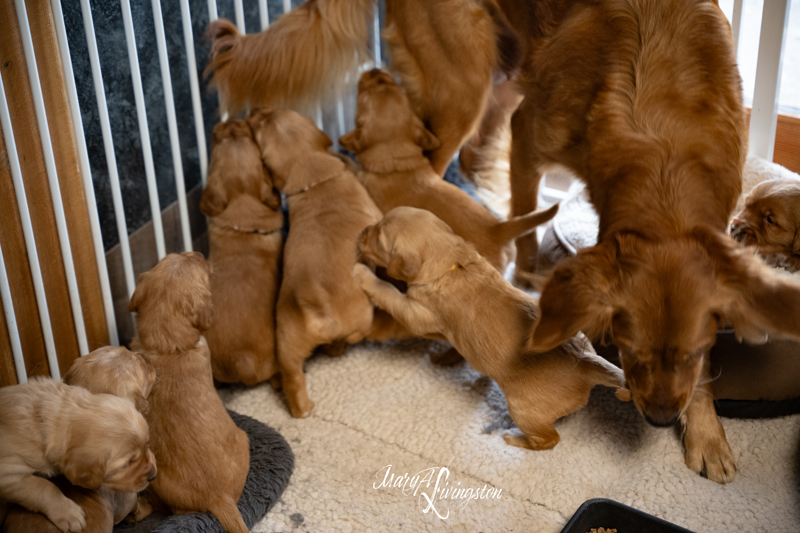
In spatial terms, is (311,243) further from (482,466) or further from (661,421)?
(661,421)

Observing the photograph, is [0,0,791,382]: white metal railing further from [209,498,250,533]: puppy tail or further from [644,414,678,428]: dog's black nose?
[644,414,678,428]: dog's black nose

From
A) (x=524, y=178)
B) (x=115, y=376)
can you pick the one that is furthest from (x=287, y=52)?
(x=115, y=376)

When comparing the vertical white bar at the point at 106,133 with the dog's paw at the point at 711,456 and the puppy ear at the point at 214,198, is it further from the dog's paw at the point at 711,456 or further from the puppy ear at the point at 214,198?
the dog's paw at the point at 711,456

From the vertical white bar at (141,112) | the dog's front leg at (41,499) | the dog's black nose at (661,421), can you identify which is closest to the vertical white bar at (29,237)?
the vertical white bar at (141,112)

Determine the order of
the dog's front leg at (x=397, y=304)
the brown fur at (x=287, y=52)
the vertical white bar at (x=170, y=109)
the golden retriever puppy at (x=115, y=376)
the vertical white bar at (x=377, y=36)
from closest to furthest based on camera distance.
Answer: the golden retriever puppy at (x=115, y=376) → the dog's front leg at (x=397, y=304) → the vertical white bar at (x=170, y=109) → the brown fur at (x=287, y=52) → the vertical white bar at (x=377, y=36)

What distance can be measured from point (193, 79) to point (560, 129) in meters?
1.14

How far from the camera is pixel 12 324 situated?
1694mm

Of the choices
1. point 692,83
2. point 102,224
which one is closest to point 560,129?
point 692,83

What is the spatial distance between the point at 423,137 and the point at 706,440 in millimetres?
1243

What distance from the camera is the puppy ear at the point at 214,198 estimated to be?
2074 mm

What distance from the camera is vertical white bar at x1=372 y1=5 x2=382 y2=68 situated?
2422 mm

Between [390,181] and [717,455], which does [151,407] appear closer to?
[390,181]

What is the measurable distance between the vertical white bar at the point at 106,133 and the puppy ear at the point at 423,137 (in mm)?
938

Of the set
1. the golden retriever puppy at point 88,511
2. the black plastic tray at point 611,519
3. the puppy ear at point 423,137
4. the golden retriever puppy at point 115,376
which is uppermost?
the puppy ear at point 423,137
